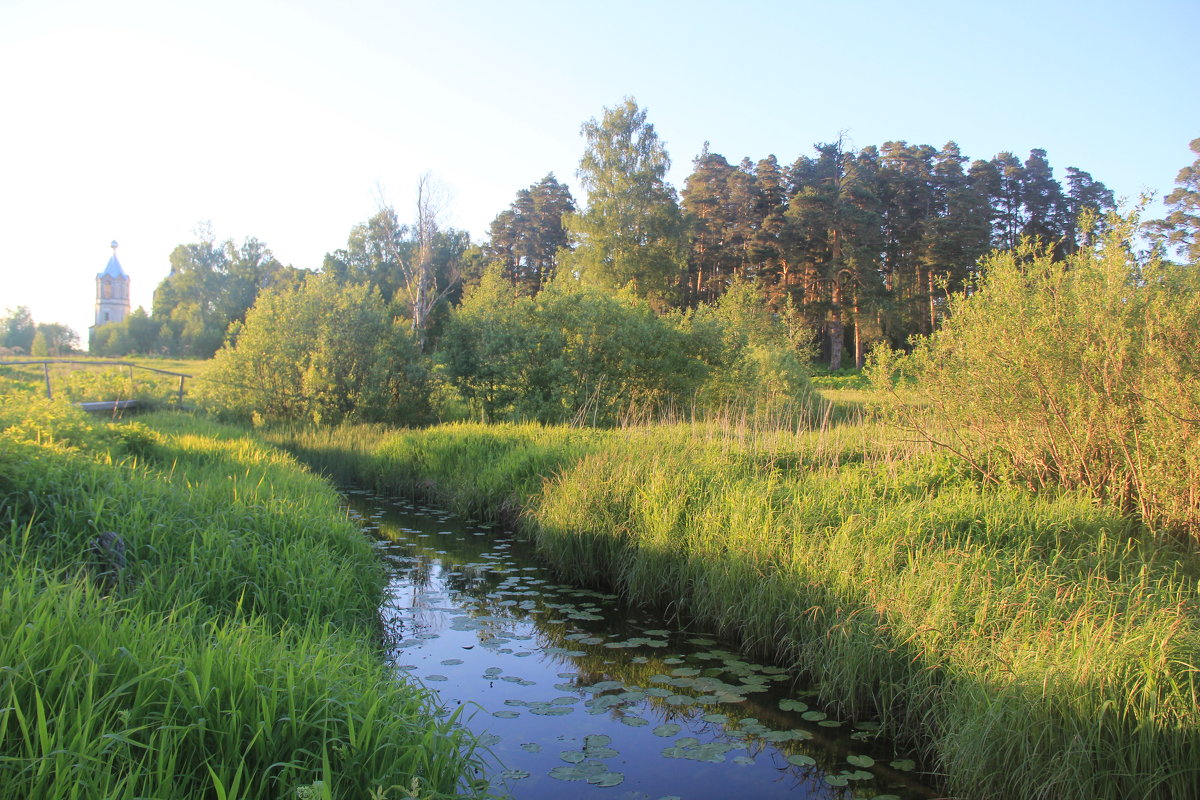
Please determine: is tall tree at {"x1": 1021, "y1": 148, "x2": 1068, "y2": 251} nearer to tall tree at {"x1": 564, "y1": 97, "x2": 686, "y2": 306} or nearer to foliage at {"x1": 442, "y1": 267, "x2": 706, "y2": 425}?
tall tree at {"x1": 564, "y1": 97, "x2": 686, "y2": 306}

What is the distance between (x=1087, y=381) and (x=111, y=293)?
367 feet

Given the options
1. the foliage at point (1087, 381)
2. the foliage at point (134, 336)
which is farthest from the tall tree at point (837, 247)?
the foliage at point (134, 336)

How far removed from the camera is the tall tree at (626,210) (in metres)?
36.0

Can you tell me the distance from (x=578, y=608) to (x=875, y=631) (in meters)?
3.46

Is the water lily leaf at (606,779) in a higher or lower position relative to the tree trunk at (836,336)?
lower

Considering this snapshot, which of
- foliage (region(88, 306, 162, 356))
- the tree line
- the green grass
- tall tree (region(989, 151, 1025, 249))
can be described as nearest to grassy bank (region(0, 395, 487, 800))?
the green grass

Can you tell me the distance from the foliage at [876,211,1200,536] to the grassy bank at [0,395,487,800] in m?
6.99

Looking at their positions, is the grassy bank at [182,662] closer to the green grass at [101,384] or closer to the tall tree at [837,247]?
the green grass at [101,384]

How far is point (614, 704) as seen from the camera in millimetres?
5699

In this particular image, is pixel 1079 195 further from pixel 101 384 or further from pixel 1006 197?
pixel 101 384

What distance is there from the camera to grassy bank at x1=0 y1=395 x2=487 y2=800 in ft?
9.55

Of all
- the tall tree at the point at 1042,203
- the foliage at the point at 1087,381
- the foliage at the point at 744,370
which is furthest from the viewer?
the tall tree at the point at 1042,203

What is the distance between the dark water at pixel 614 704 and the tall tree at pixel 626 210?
28.7 metres

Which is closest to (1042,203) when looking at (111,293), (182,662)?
(182,662)
